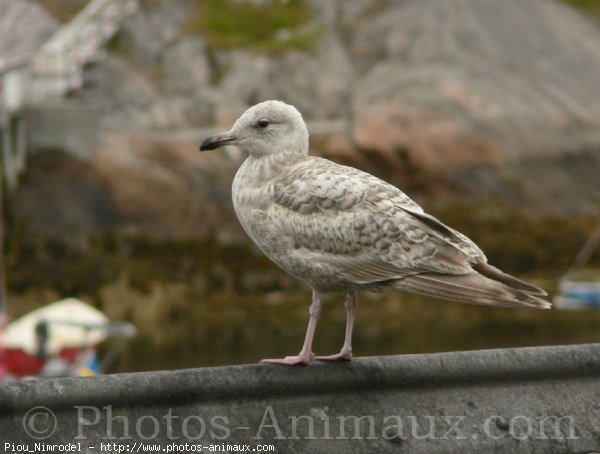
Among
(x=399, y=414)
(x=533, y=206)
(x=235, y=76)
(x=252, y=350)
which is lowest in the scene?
(x=252, y=350)

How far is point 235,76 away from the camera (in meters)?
18.8

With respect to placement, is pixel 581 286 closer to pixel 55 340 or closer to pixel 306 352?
pixel 55 340

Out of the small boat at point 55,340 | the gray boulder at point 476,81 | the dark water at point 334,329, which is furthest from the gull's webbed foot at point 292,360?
the gray boulder at point 476,81

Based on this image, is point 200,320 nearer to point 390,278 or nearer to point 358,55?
point 358,55

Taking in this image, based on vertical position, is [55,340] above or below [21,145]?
below

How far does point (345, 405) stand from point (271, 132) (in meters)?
1.68

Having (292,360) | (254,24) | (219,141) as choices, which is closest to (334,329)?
(254,24)

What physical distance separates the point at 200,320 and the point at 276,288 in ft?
3.49

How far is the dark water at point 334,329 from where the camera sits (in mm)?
15906

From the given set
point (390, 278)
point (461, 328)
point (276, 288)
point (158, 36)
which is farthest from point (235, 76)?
point (390, 278)

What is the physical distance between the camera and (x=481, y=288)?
4332 millimetres

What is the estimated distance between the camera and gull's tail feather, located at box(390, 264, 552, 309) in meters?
4.25

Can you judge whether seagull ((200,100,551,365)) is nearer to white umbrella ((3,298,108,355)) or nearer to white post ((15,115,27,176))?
white umbrella ((3,298,108,355))

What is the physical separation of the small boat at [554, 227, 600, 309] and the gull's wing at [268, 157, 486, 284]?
1247 centimetres
